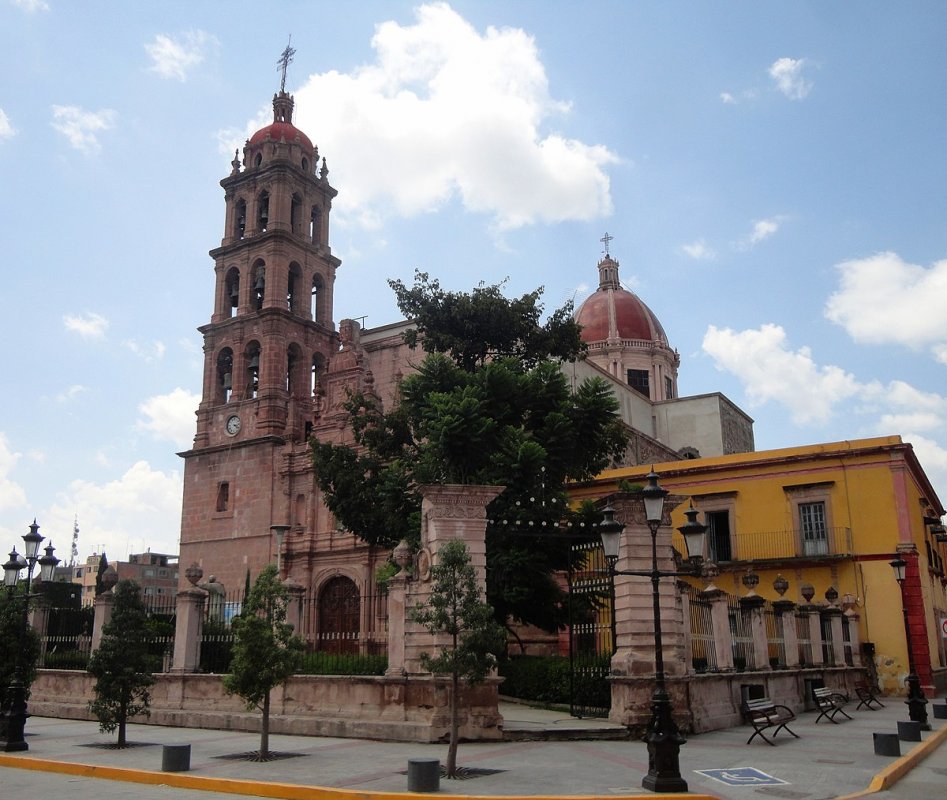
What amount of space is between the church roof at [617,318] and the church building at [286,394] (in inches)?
292

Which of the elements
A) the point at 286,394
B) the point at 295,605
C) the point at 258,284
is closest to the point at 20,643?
the point at 295,605

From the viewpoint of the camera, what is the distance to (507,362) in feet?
77.0

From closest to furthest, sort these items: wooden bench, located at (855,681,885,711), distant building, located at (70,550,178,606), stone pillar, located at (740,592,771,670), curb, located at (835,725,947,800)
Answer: curb, located at (835,725,947,800), stone pillar, located at (740,592,771,670), wooden bench, located at (855,681,885,711), distant building, located at (70,550,178,606)

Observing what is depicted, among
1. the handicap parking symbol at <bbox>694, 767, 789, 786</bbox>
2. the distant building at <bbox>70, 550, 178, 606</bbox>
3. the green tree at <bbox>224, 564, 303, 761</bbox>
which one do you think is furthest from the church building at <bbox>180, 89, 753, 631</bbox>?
the distant building at <bbox>70, 550, 178, 606</bbox>

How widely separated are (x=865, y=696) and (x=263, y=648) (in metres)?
17.3

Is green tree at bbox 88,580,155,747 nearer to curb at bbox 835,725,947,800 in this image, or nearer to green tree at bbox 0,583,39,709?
green tree at bbox 0,583,39,709

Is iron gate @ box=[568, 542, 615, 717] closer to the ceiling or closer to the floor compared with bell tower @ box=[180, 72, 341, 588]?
closer to the floor

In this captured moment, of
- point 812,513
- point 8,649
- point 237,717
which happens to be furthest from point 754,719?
point 812,513

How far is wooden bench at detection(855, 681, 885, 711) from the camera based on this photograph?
21.6m

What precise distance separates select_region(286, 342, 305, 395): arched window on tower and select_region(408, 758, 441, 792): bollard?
30.1 metres

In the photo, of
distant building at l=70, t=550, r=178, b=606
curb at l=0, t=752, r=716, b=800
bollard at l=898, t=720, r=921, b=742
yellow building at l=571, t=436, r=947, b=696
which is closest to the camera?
curb at l=0, t=752, r=716, b=800

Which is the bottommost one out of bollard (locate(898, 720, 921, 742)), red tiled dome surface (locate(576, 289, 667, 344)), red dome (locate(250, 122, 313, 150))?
bollard (locate(898, 720, 921, 742))

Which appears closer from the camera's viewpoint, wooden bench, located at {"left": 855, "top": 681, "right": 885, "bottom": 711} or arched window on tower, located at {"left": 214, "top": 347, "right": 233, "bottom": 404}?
wooden bench, located at {"left": 855, "top": 681, "right": 885, "bottom": 711}

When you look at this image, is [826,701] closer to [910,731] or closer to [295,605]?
[910,731]
